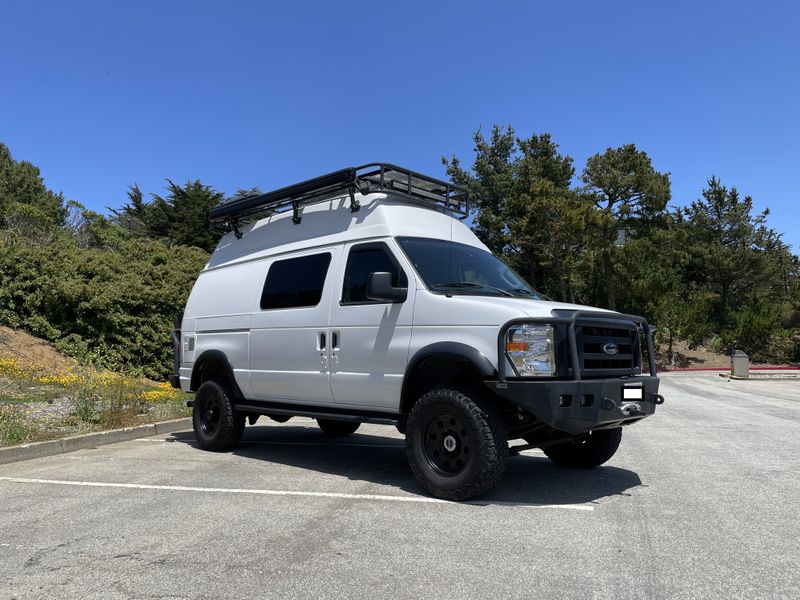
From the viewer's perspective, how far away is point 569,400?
4.70 metres

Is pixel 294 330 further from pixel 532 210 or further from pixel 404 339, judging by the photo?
pixel 532 210

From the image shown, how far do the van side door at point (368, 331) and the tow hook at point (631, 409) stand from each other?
6.13ft

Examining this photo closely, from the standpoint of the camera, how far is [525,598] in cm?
322

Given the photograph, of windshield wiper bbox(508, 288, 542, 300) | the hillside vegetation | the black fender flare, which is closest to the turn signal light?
windshield wiper bbox(508, 288, 542, 300)

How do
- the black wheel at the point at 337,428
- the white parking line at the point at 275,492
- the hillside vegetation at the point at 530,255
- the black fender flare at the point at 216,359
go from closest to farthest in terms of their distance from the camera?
the white parking line at the point at 275,492, the black fender flare at the point at 216,359, the black wheel at the point at 337,428, the hillside vegetation at the point at 530,255

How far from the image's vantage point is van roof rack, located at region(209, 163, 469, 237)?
6.32 metres

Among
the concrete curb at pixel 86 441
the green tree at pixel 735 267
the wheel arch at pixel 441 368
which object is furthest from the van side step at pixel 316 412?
the green tree at pixel 735 267

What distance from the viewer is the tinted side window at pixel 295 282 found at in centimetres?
654

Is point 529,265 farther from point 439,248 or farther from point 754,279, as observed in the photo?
point 439,248

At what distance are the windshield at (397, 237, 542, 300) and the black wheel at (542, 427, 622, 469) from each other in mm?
1543

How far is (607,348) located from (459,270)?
160 centimetres

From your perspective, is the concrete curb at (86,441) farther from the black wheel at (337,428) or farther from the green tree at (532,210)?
the green tree at (532,210)

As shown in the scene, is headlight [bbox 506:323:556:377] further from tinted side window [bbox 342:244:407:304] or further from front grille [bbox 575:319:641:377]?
tinted side window [bbox 342:244:407:304]

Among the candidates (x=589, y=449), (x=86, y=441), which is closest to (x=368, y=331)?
(x=589, y=449)
